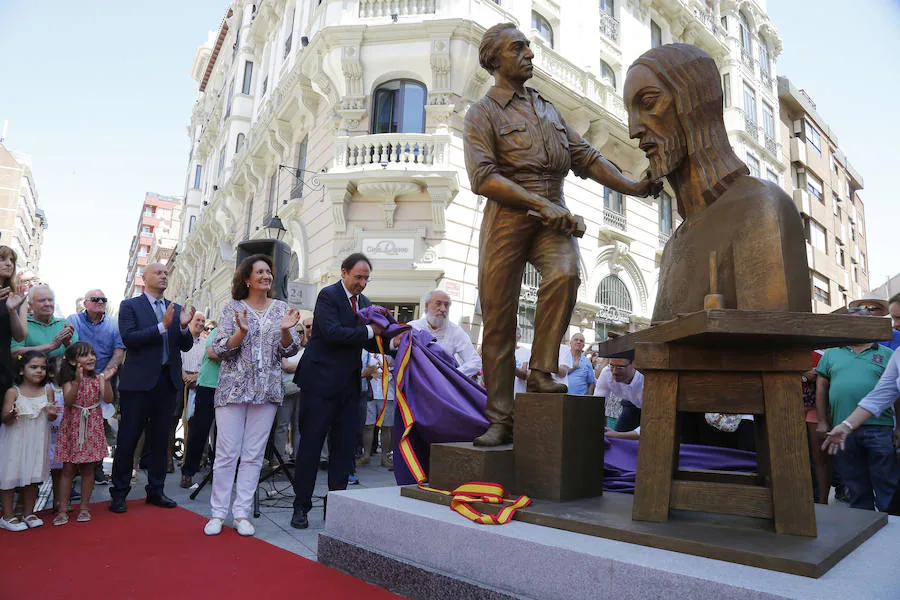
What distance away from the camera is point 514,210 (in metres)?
3.08

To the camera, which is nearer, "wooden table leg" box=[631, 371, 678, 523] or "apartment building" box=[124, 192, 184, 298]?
"wooden table leg" box=[631, 371, 678, 523]

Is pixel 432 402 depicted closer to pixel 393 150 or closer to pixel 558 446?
pixel 558 446

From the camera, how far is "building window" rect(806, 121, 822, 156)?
2919 centimetres

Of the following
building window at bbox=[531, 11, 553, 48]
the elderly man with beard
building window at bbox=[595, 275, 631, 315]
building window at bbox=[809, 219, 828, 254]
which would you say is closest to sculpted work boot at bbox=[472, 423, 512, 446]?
the elderly man with beard

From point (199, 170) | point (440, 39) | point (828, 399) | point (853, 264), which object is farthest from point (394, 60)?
point (853, 264)

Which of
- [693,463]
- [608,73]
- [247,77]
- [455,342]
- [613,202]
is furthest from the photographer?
[247,77]

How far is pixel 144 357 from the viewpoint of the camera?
4.69 metres

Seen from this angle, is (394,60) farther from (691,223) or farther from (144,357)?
(691,223)

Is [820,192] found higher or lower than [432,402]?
higher

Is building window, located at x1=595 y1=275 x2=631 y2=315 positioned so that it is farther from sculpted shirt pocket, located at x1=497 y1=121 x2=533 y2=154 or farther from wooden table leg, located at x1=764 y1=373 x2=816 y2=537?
wooden table leg, located at x1=764 y1=373 x2=816 y2=537

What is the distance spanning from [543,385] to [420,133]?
11.4 meters

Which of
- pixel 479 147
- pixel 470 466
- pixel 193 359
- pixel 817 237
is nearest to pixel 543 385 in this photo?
pixel 470 466

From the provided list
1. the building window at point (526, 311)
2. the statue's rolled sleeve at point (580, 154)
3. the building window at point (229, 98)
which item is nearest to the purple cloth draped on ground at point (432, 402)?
the statue's rolled sleeve at point (580, 154)

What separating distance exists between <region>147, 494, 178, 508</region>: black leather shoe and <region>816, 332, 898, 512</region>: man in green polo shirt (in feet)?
16.5
